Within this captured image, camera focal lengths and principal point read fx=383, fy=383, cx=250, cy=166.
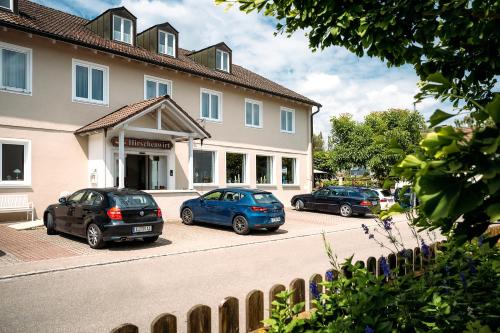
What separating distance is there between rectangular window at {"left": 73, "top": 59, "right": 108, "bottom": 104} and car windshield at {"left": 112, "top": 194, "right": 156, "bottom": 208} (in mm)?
7530

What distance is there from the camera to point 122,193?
411 inches

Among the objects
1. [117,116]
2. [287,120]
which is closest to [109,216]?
[117,116]

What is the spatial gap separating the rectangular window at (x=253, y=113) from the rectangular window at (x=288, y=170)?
11.1 feet

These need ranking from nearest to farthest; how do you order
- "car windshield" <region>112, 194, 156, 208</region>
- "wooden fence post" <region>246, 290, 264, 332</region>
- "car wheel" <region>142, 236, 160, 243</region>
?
1. "wooden fence post" <region>246, 290, 264, 332</region>
2. "car windshield" <region>112, 194, 156, 208</region>
3. "car wheel" <region>142, 236, 160, 243</region>

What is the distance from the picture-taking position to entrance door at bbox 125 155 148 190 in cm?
1838

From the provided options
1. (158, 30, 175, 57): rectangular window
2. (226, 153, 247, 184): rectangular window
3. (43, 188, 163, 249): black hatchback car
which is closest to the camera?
(43, 188, 163, 249): black hatchback car

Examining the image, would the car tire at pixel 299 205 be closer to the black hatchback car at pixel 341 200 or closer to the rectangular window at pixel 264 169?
the black hatchback car at pixel 341 200

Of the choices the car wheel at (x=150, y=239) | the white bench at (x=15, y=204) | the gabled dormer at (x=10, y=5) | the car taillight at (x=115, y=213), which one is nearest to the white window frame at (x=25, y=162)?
the white bench at (x=15, y=204)

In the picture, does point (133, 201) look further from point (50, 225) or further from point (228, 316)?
point (228, 316)

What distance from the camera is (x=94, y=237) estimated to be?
9906 millimetres

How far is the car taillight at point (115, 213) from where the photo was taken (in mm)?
9734

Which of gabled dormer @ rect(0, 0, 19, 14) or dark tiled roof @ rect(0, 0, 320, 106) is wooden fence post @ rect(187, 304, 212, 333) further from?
gabled dormer @ rect(0, 0, 19, 14)

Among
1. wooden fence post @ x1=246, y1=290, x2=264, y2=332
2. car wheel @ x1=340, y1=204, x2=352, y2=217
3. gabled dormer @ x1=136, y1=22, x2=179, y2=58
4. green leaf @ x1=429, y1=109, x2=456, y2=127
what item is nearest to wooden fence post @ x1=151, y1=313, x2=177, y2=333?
wooden fence post @ x1=246, y1=290, x2=264, y2=332

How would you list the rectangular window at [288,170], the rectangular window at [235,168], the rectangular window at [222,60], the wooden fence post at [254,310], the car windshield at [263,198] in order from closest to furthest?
the wooden fence post at [254,310], the car windshield at [263,198], the rectangular window at [235,168], the rectangular window at [222,60], the rectangular window at [288,170]
